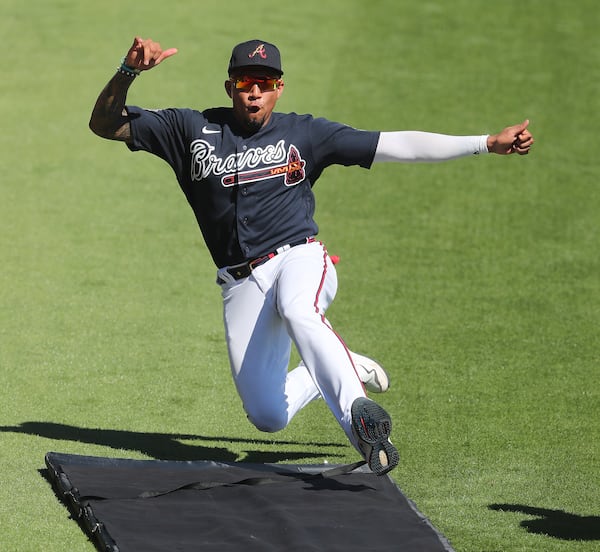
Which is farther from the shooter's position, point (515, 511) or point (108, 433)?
point (108, 433)

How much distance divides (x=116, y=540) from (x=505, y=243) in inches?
234

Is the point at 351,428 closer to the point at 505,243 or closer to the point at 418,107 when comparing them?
the point at 505,243

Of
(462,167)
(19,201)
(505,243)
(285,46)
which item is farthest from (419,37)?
(19,201)

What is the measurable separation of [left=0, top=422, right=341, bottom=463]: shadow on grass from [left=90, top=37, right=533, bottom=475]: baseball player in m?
0.37

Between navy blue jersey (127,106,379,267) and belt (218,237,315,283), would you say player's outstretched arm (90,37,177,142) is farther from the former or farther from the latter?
belt (218,237,315,283)

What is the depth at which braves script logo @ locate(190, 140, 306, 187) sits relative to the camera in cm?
601

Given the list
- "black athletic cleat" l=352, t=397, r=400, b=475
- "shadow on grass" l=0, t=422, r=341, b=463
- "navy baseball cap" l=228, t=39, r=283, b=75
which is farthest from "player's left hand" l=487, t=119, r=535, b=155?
"shadow on grass" l=0, t=422, r=341, b=463

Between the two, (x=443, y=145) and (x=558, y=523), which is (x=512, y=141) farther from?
(x=558, y=523)

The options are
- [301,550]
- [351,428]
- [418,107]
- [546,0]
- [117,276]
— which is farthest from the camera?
[546,0]

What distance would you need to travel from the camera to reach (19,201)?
10.4 meters

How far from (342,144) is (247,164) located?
1.59 ft

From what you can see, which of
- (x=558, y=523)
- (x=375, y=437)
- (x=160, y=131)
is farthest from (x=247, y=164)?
(x=558, y=523)

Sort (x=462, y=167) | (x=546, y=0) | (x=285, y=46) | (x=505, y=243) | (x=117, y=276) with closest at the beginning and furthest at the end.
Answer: (x=117, y=276) → (x=505, y=243) → (x=462, y=167) → (x=285, y=46) → (x=546, y=0)

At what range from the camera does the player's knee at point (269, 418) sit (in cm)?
609
